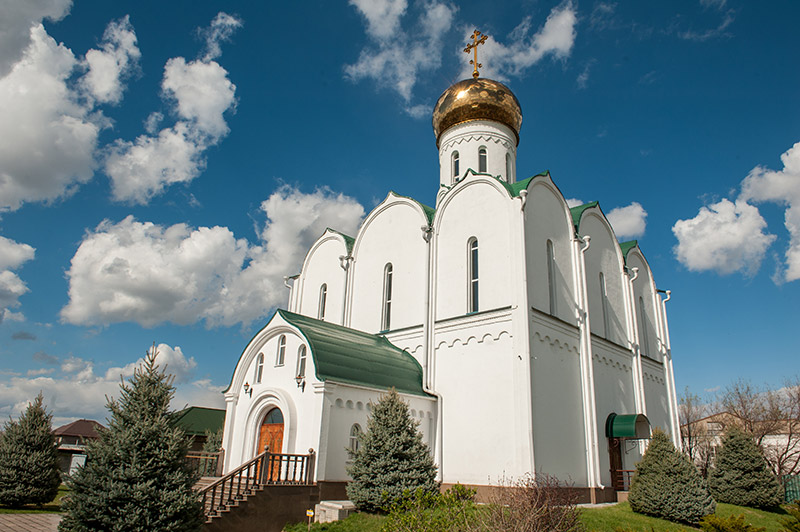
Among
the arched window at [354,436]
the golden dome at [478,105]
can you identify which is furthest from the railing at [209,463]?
the golden dome at [478,105]

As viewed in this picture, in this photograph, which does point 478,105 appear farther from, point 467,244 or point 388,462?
point 388,462

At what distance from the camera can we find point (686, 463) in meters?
13.0

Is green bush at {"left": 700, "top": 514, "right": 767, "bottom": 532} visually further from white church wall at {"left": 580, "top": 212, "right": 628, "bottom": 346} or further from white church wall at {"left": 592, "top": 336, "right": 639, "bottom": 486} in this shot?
white church wall at {"left": 580, "top": 212, "right": 628, "bottom": 346}

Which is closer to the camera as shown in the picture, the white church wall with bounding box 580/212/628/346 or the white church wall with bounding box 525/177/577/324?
the white church wall with bounding box 525/177/577/324

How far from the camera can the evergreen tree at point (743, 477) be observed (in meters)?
16.9

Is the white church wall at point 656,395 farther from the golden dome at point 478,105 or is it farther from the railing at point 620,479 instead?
the golden dome at point 478,105

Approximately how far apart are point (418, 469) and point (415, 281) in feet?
21.5

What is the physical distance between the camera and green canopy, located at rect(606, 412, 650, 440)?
50.6 ft

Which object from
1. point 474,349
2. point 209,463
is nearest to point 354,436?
point 474,349

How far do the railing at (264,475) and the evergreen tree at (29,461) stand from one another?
17.8 feet

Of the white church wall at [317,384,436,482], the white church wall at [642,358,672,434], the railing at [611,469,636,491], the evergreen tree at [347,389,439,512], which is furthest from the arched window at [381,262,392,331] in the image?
the white church wall at [642,358,672,434]

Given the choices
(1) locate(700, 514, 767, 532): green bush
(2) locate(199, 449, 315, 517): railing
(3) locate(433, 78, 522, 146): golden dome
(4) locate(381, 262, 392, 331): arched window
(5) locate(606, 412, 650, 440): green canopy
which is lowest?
(1) locate(700, 514, 767, 532): green bush

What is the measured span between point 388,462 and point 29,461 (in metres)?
9.58

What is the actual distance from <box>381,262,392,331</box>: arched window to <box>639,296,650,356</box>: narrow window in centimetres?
977
